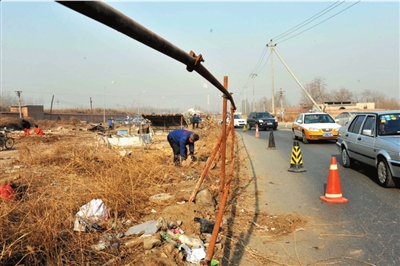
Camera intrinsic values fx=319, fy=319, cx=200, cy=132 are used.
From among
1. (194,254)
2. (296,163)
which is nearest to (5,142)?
(296,163)

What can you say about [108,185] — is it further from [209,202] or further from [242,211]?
[242,211]

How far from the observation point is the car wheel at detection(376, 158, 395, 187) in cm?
682

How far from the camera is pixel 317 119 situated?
1705 cm

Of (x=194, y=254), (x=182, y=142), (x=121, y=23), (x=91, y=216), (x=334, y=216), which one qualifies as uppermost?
(x=121, y=23)

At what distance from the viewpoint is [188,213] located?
15.8 ft

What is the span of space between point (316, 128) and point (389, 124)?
8.23 m

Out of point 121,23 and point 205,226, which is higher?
point 121,23

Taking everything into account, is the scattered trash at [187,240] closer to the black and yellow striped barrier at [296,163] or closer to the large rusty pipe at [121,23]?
the large rusty pipe at [121,23]

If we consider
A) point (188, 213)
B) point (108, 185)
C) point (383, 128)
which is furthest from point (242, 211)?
point (383, 128)

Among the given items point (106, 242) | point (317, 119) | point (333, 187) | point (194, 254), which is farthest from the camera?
point (317, 119)

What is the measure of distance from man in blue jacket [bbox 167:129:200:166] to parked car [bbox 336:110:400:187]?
14.5 ft

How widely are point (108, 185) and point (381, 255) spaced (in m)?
4.02

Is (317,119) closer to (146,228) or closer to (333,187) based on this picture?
(333,187)

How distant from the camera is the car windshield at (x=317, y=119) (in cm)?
1688
